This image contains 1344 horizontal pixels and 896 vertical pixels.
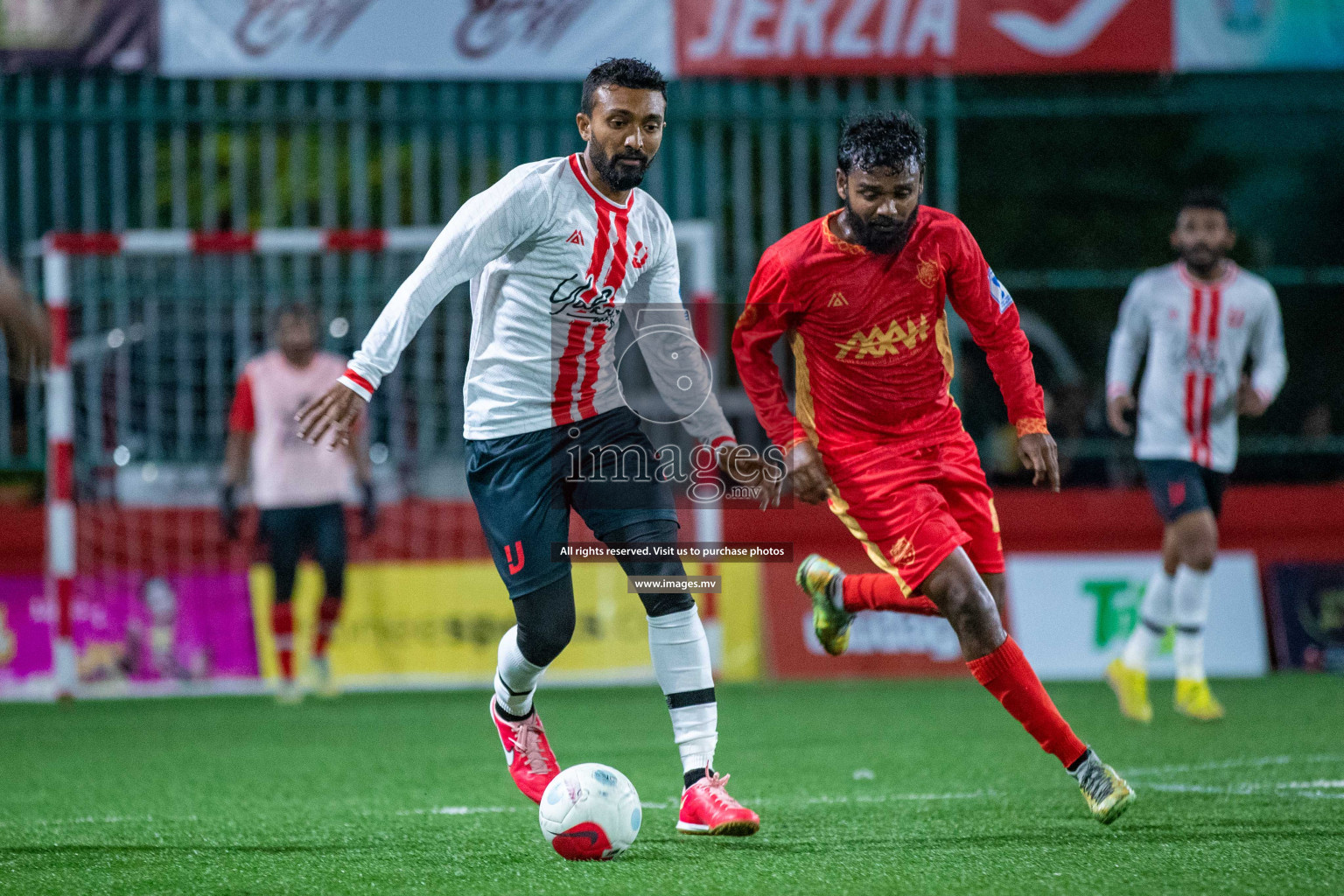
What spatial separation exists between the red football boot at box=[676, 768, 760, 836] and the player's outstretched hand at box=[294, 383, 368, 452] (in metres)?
1.45

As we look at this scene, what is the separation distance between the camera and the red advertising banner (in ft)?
34.6

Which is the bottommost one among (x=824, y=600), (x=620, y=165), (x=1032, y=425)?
(x=824, y=600)

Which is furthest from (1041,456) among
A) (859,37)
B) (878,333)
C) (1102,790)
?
(859,37)

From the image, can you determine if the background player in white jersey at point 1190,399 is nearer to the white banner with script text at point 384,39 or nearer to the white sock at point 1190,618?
the white sock at point 1190,618

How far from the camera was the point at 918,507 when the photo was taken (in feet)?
16.5

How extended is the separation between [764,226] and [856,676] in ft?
9.84

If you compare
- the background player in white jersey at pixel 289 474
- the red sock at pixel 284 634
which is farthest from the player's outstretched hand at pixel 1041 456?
the red sock at pixel 284 634

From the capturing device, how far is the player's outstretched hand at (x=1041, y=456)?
4.97m

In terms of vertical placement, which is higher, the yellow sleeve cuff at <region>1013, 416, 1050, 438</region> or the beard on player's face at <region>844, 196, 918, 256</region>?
the beard on player's face at <region>844, 196, 918, 256</region>

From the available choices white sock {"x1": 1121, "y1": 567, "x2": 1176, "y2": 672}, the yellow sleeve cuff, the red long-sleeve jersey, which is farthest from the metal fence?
the yellow sleeve cuff

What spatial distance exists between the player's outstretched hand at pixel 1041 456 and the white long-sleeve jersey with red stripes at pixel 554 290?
0.91 metres

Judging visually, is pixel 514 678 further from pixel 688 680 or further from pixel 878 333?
pixel 878 333

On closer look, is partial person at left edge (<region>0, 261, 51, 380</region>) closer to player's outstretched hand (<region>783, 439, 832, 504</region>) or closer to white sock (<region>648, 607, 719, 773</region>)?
white sock (<region>648, 607, 719, 773</region>)

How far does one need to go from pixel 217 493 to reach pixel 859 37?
200 inches
